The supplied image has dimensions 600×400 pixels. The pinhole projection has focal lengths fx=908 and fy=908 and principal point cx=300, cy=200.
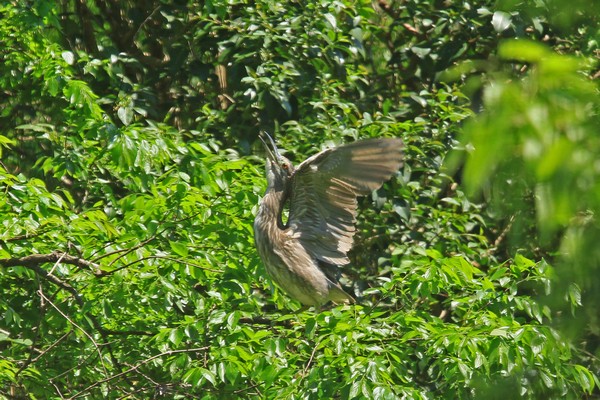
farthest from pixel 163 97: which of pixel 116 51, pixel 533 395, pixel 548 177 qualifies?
pixel 548 177

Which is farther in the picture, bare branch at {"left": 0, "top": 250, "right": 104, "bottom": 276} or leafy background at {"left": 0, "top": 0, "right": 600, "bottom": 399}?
bare branch at {"left": 0, "top": 250, "right": 104, "bottom": 276}

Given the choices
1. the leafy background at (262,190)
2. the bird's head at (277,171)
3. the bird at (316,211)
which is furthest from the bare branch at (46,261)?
the bird's head at (277,171)

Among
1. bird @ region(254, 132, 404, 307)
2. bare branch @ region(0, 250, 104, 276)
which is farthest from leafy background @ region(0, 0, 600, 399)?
bird @ region(254, 132, 404, 307)

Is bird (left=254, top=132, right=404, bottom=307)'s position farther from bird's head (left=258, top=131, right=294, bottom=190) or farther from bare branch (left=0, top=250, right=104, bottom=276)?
bare branch (left=0, top=250, right=104, bottom=276)

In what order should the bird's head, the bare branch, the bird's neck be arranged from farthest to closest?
the bird's head, the bird's neck, the bare branch

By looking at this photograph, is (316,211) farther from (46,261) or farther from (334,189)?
(46,261)

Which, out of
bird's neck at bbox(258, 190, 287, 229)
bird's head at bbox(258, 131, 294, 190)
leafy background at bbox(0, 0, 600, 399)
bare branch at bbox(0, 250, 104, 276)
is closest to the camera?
leafy background at bbox(0, 0, 600, 399)

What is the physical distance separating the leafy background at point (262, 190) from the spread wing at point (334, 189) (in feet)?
0.94

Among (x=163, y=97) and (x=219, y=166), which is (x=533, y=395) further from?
(x=163, y=97)

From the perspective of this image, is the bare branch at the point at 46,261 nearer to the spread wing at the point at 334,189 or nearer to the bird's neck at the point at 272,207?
the bird's neck at the point at 272,207

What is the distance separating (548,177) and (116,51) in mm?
5215

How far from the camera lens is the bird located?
445cm

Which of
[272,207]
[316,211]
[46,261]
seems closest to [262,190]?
[272,207]

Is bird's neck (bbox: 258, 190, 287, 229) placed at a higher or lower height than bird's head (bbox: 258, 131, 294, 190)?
lower
